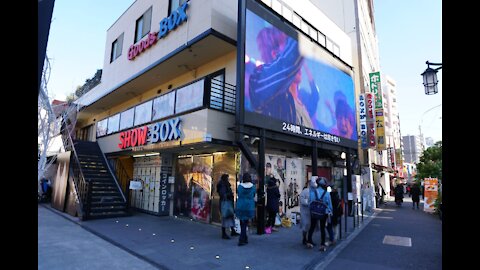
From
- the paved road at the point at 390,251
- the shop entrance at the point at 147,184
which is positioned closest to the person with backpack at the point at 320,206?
the paved road at the point at 390,251

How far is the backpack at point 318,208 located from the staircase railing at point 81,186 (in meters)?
8.96

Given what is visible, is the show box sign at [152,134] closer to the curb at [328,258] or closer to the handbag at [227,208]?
the handbag at [227,208]

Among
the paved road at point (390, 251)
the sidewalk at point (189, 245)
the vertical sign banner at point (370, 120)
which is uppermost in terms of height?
the vertical sign banner at point (370, 120)

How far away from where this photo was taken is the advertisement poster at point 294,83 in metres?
10.3

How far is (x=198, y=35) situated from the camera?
36.4 ft

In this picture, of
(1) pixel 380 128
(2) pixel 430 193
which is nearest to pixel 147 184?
(2) pixel 430 193

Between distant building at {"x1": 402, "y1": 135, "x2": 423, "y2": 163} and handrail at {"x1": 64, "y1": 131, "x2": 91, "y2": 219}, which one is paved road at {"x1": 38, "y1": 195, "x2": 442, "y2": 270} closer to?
handrail at {"x1": 64, "y1": 131, "x2": 91, "y2": 219}

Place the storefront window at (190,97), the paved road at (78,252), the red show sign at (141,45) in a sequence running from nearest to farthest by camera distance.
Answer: the paved road at (78,252) → the storefront window at (190,97) → the red show sign at (141,45)

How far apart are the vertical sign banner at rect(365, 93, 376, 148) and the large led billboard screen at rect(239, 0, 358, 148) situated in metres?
4.10

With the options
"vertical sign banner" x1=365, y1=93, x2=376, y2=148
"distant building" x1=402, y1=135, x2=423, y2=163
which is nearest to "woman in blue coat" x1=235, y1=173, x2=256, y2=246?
"vertical sign banner" x1=365, y1=93, x2=376, y2=148

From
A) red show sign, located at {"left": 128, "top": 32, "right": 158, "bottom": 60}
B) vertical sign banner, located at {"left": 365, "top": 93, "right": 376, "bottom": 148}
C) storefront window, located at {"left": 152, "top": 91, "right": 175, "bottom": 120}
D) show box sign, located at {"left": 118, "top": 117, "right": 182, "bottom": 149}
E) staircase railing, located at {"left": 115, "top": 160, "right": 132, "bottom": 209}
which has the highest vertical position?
red show sign, located at {"left": 128, "top": 32, "right": 158, "bottom": 60}

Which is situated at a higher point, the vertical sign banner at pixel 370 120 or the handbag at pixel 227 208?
the vertical sign banner at pixel 370 120

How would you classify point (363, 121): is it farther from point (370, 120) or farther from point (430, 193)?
point (430, 193)

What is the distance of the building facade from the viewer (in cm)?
1002
